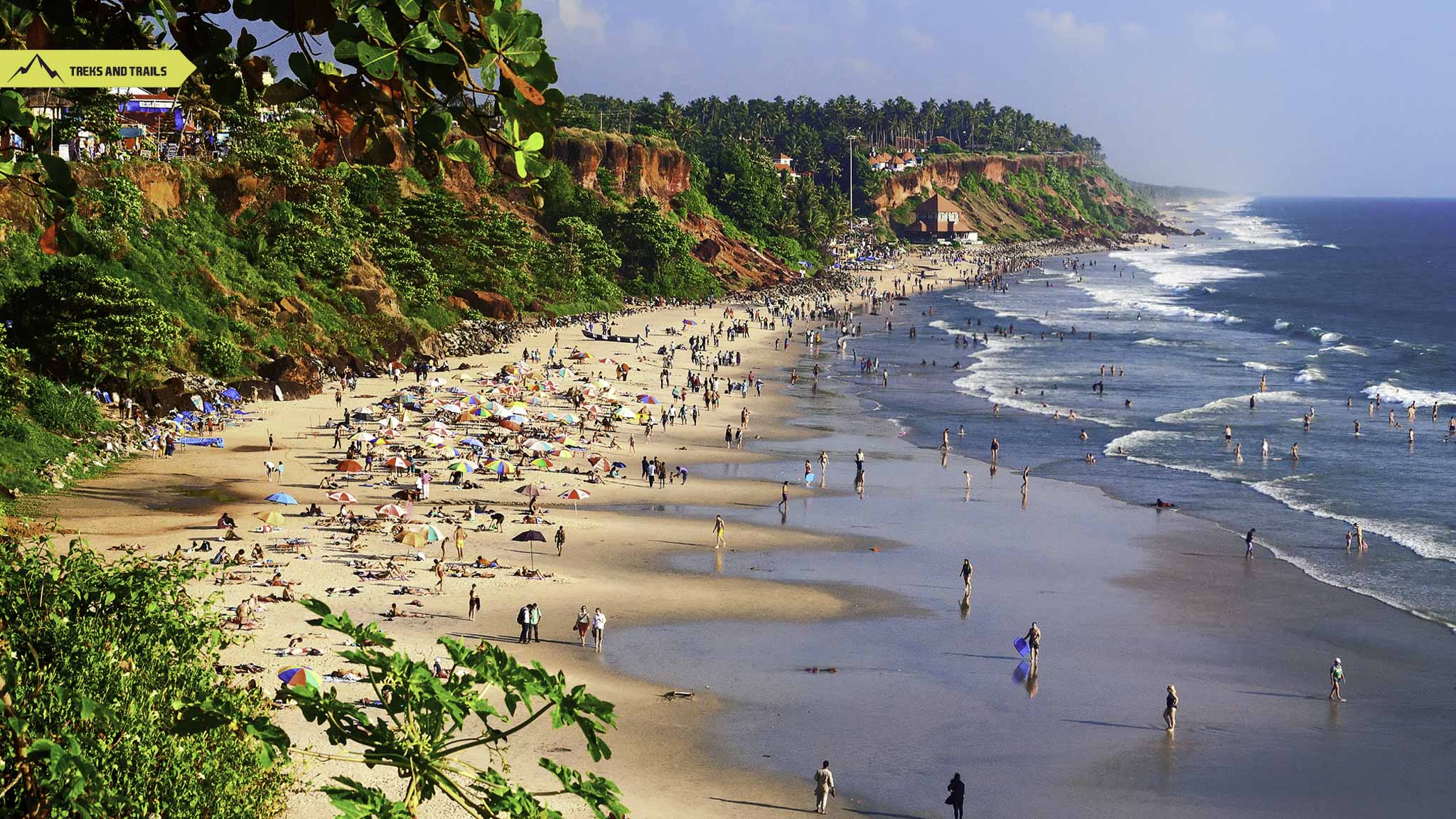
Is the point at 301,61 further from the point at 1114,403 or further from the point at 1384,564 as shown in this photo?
the point at 1114,403

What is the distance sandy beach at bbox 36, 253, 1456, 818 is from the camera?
72.1ft

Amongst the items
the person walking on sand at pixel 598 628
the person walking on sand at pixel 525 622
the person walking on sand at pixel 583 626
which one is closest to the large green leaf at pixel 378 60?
the person walking on sand at pixel 598 628

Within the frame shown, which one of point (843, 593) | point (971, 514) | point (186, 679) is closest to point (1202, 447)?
point (971, 514)

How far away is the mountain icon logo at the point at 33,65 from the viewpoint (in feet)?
12.8

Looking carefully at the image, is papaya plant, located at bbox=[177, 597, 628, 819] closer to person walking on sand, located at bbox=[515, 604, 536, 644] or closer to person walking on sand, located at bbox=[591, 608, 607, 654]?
person walking on sand, located at bbox=[591, 608, 607, 654]

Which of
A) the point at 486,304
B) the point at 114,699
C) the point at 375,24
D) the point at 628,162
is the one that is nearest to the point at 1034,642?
the point at 114,699

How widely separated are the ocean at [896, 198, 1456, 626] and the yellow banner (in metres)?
33.1

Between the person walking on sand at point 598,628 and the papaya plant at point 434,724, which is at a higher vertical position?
the papaya plant at point 434,724

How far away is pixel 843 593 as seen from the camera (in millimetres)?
31766

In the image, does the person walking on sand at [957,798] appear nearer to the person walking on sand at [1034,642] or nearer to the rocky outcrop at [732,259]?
the person walking on sand at [1034,642]

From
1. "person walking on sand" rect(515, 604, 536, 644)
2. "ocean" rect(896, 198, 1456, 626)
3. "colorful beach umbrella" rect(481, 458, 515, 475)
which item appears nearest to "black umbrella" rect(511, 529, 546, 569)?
"person walking on sand" rect(515, 604, 536, 644)

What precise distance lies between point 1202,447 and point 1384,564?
15688 millimetres

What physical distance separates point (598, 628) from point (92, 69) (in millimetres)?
23219

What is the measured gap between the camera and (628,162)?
106812mm
